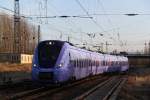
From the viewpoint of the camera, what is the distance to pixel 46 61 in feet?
88.4

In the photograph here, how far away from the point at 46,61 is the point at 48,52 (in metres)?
0.76

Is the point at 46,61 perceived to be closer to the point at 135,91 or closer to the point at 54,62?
the point at 54,62

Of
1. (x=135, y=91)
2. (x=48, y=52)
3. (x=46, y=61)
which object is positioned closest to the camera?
(x=46, y=61)

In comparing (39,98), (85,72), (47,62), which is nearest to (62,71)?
(47,62)

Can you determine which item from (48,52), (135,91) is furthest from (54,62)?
(135,91)

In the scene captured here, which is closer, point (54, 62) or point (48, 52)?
point (54, 62)

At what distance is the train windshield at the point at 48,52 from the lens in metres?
26.9

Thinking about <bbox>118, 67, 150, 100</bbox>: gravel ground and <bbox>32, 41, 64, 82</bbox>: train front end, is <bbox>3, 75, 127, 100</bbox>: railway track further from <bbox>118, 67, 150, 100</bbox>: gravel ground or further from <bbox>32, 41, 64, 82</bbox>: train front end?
<bbox>32, 41, 64, 82</bbox>: train front end

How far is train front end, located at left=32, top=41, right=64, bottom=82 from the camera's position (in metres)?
26.4

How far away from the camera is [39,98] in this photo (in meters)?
21.1

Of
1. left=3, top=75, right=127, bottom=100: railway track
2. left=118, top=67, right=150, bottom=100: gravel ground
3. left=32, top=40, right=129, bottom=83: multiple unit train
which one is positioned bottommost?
left=118, top=67, right=150, bottom=100: gravel ground

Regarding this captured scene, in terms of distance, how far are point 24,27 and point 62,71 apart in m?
112

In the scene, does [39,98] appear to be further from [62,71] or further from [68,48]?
[68,48]

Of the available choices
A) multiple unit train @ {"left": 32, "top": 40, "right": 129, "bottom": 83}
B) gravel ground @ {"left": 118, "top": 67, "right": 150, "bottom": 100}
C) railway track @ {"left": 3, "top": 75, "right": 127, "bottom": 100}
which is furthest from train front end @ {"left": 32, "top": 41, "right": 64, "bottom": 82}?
gravel ground @ {"left": 118, "top": 67, "right": 150, "bottom": 100}
